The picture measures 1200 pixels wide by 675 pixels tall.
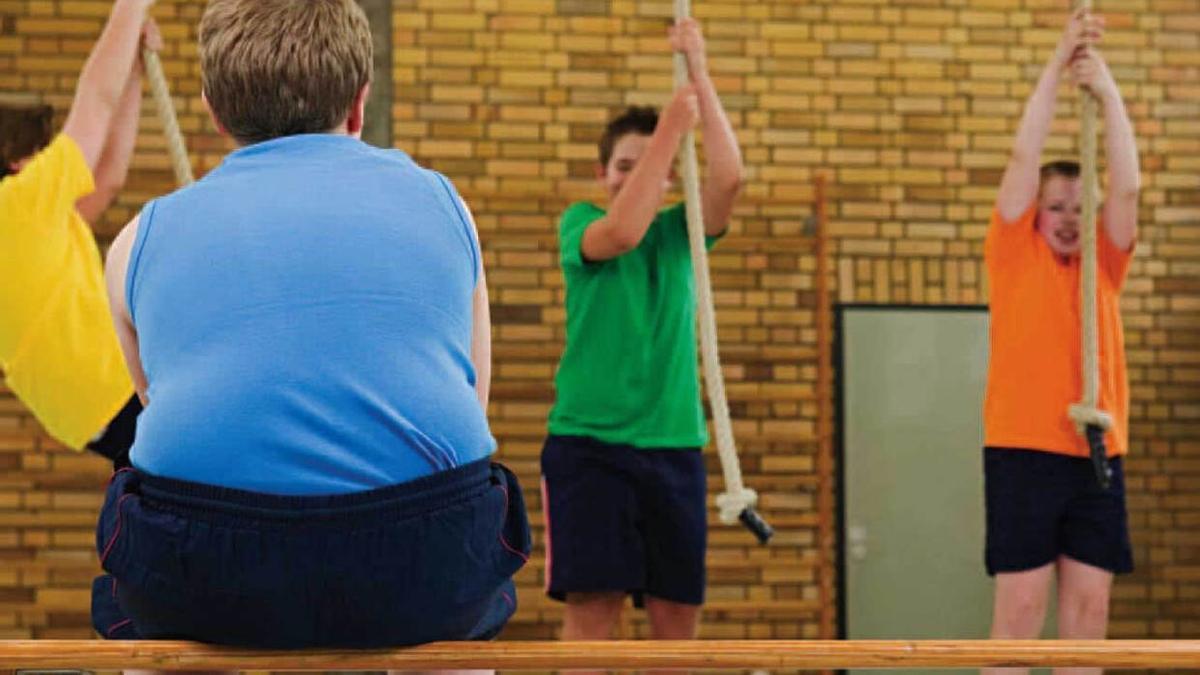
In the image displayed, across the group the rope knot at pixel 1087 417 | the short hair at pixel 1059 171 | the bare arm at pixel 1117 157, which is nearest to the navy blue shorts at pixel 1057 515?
the rope knot at pixel 1087 417

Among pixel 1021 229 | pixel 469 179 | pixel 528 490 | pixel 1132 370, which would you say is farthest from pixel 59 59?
pixel 1132 370

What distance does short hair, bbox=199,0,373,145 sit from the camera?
1.59 meters

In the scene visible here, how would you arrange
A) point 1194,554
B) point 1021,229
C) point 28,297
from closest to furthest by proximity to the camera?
point 28,297 < point 1021,229 < point 1194,554

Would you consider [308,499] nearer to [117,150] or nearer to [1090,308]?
[117,150]

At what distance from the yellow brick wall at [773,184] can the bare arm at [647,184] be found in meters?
1.92

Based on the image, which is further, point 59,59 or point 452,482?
point 59,59

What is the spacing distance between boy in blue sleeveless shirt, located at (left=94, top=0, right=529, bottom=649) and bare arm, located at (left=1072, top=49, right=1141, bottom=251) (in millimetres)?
2224

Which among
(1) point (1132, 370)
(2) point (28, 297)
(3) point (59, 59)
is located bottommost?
(1) point (1132, 370)

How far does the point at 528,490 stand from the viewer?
522 centimetres

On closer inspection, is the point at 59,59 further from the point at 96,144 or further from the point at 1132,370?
the point at 1132,370

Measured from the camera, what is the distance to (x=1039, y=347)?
3510 mm

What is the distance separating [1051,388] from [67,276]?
6.55ft

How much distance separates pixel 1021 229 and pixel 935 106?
6.76 ft

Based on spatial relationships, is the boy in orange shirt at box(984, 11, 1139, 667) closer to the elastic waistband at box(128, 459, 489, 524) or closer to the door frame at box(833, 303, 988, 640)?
the door frame at box(833, 303, 988, 640)
